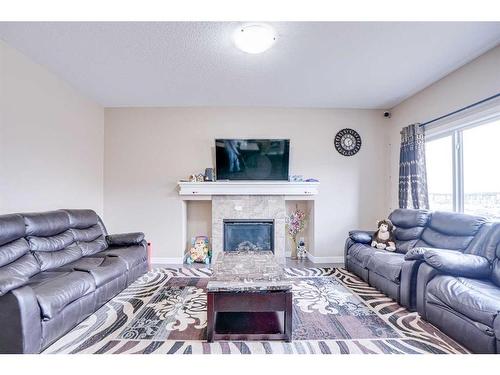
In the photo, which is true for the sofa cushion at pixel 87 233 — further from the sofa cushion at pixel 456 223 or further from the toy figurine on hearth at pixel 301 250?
the sofa cushion at pixel 456 223

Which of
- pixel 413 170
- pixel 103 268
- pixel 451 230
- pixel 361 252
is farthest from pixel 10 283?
A: pixel 413 170

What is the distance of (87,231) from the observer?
3488 mm

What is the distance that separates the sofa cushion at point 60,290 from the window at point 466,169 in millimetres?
4265

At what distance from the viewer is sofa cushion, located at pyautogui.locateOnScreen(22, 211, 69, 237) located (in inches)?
106

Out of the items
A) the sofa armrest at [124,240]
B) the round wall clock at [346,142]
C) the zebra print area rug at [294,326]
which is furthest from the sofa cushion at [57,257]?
the round wall clock at [346,142]

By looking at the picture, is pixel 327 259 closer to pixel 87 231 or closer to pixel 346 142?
pixel 346 142

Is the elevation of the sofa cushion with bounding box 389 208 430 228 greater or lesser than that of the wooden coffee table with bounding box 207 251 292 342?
greater

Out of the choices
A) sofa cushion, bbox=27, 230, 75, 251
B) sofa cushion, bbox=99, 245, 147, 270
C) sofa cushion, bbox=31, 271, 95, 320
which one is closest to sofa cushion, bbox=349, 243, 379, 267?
sofa cushion, bbox=99, 245, 147, 270

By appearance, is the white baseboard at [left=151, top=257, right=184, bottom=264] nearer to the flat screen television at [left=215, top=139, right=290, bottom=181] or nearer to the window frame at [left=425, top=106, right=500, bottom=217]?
the flat screen television at [left=215, top=139, right=290, bottom=181]

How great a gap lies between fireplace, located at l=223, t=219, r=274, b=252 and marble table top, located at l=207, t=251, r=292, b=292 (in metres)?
1.61

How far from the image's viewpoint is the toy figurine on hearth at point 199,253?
4.60m

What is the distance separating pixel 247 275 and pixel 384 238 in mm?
2353

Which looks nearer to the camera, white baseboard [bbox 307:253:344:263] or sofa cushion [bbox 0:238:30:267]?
sofa cushion [bbox 0:238:30:267]
